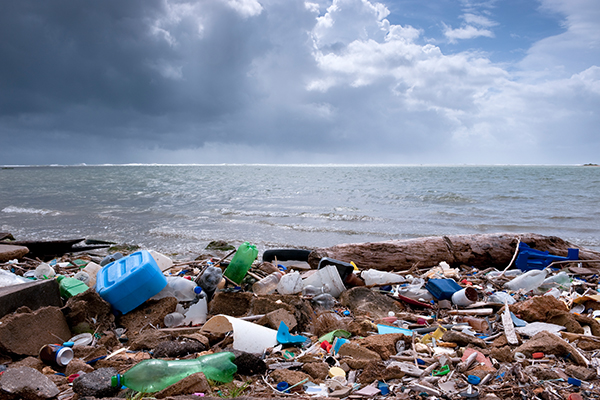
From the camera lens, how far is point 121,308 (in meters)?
3.69

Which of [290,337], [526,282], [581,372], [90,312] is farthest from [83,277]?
[526,282]

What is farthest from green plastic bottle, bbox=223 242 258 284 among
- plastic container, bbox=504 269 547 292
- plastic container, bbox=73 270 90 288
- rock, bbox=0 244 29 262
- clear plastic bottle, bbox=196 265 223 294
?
rock, bbox=0 244 29 262

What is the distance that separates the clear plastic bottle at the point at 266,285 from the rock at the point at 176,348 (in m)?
1.43

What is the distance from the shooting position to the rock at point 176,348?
2877 mm

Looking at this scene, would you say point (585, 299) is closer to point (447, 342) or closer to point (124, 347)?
point (447, 342)

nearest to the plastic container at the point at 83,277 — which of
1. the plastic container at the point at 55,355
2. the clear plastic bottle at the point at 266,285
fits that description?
the plastic container at the point at 55,355

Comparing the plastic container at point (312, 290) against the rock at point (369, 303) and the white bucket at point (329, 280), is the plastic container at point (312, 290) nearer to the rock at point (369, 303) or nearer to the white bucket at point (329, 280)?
the white bucket at point (329, 280)

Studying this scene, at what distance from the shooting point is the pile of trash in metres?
2.41

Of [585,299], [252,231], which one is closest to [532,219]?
[252,231]

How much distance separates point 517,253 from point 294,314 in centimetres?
461

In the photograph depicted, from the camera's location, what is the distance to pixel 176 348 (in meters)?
2.93

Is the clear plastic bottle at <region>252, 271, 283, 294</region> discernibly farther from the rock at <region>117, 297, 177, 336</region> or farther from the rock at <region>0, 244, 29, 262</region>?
the rock at <region>0, 244, 29, 262</region>

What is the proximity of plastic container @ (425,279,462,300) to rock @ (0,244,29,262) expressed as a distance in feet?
22.3

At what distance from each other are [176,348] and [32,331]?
3.99 ft
